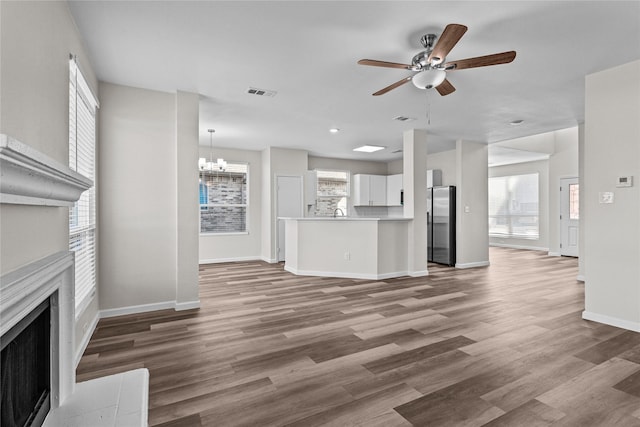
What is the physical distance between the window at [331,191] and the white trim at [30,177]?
23.3 ft

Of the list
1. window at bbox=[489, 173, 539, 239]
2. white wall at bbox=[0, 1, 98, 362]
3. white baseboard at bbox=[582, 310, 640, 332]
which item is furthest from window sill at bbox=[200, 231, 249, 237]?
window at bbox=[489, 173, 539, 239]

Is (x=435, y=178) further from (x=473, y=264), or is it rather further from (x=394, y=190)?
(x=473, y=264)

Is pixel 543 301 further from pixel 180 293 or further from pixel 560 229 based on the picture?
pixel 560 229

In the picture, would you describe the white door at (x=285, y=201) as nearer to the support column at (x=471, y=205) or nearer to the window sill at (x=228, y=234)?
the window sill at (x=228, y=234)

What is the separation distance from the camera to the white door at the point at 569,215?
823cm

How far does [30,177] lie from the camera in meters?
1.17

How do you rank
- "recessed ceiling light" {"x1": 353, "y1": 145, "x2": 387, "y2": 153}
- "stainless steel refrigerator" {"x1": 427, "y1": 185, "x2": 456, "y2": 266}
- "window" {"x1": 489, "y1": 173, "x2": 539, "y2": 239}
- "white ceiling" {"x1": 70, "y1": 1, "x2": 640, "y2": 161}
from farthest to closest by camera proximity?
1. "window" {"x1": 489, "y1": 173, "x2": 539, "y2": 239}
2. "recessed ceiling light" {"x1": 353, "y1": 145, "x2": 387, "y2": 153}
3. "stainless steel refrigerator" {"x1": 427, "y1": 185, "x2": 456, "y2": 266}
4. "white ceiling" {"x1": 70, "y1": 1, "x2": 640, "y2": 161}

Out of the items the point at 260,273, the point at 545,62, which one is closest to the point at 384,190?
the point at 260,273

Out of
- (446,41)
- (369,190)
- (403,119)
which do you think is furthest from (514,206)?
(446,41)

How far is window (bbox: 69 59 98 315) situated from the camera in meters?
2.62

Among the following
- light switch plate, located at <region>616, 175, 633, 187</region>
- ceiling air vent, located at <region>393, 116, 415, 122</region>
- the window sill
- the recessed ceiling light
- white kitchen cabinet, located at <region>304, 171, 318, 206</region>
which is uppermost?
ceiling air vent, located at <region>393, 116, 415, 122</region>

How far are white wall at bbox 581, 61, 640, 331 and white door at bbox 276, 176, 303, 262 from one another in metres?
5.29

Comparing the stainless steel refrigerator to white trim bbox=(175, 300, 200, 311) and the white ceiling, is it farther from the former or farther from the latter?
white trim bbox=(175, 300, 200, 311)

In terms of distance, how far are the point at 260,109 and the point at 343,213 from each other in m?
4.44
